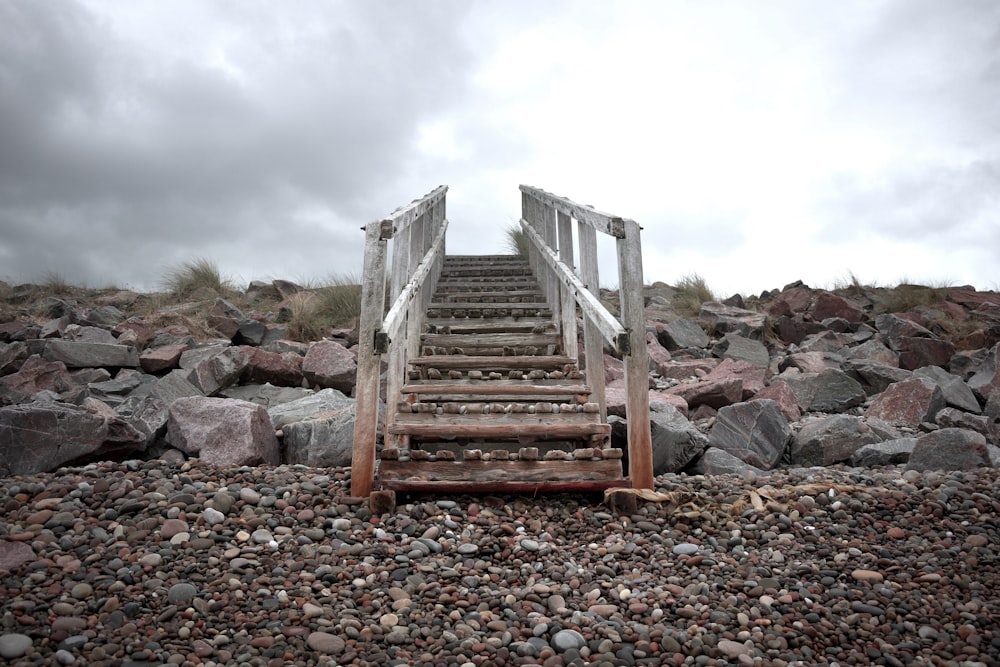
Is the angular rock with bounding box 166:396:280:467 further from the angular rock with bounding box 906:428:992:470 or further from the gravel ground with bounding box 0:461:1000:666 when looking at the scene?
the angular rock with bounding box 906:428:992:470

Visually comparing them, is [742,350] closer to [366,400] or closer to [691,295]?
[691,295]

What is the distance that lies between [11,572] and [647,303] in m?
15.1

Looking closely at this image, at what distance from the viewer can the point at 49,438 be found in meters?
5.36

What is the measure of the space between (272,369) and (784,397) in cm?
609

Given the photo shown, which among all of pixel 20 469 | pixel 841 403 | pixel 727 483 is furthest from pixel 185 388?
pixel 841 403

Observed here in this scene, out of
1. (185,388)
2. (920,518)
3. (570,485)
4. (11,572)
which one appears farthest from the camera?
(185,388)

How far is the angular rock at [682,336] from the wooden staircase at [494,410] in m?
3.68

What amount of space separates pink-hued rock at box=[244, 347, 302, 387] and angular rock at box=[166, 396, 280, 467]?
9.53ft

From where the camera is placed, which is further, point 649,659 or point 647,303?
point 647,303

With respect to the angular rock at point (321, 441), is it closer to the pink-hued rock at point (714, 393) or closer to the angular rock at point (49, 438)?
the angular rock at point (49, 438)

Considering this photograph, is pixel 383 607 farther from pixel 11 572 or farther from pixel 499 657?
pixel 11 572

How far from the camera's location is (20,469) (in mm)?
5254

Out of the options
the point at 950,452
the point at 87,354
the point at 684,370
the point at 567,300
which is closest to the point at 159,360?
the point at 87,354

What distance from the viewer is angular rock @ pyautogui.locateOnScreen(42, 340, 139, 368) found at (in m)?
9.76
